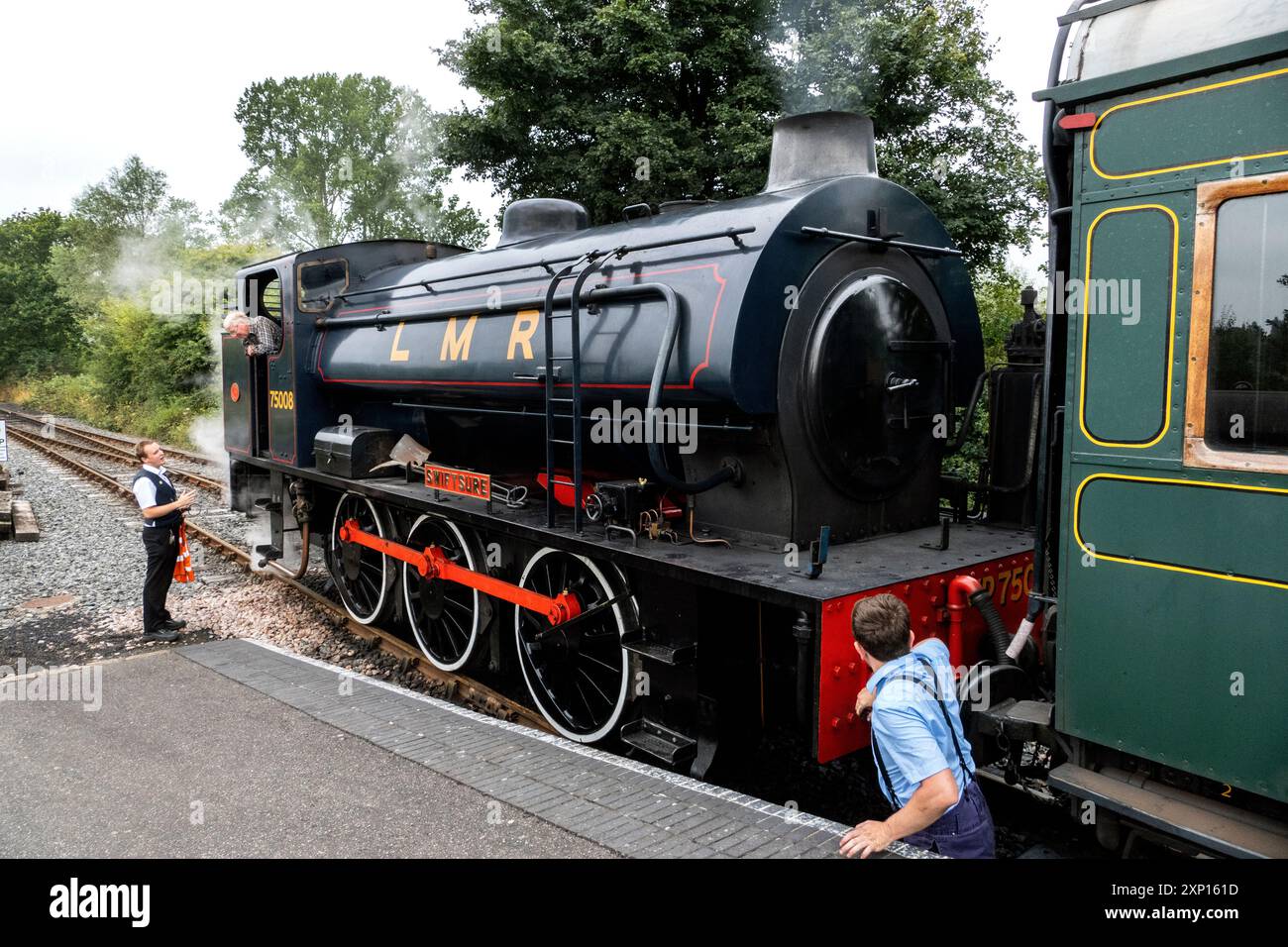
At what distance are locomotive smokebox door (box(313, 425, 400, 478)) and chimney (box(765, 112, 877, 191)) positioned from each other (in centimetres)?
380

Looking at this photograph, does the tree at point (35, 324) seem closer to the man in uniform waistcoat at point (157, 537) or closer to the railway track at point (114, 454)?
the railway track at point (114, 454)

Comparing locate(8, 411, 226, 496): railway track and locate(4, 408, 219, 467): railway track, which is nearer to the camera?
locate(8, 411, 226, 496): railway track

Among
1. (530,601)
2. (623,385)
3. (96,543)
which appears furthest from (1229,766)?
(96,543)

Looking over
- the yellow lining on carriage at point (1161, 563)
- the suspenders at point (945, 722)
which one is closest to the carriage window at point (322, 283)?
the suspenders at point (945, 722)

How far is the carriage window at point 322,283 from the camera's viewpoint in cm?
806

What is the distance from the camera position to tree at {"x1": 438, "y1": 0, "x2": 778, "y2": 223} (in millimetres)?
13906

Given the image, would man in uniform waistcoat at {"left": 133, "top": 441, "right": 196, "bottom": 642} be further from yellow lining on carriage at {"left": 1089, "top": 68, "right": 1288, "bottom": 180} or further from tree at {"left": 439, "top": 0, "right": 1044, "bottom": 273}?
tree at {"left": 439, "top": 0, "right": 1044, "bottom": 273}

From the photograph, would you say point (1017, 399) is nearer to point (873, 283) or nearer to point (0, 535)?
point (873, 283)

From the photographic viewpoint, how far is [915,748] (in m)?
2.72

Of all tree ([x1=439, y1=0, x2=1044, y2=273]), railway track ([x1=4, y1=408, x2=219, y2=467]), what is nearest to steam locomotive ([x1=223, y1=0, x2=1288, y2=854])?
tree ([x1=439, y1=0, x2=1044, y2=273])

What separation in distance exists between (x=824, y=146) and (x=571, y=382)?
1879 millimetres

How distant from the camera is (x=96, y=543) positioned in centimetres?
1059

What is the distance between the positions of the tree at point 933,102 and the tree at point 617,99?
47.8 inches

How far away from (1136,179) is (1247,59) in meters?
0.40
